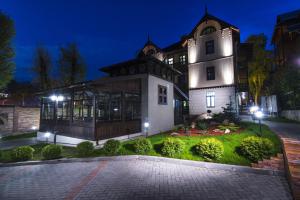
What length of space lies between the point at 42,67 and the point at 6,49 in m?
7.14

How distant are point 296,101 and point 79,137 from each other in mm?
19876

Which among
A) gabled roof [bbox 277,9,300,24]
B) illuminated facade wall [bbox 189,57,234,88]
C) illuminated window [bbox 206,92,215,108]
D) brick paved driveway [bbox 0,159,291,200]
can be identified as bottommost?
brick paved driveway [bbox 0,159,291,200]

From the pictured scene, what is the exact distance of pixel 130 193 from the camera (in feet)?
16.5

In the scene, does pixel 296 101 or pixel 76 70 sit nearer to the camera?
pixel 296 101

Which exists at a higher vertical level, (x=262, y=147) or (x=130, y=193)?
(x=262, y=147)

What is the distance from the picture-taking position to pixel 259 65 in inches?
1174

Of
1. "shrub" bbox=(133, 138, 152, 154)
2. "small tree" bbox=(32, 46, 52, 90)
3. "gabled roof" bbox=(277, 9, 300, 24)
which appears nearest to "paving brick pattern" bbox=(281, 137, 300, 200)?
"shrub" bbox=(133, 138, 152, 154)

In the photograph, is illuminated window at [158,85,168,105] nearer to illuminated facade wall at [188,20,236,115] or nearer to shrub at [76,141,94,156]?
illuminated facade wall at [188,20,236,115]

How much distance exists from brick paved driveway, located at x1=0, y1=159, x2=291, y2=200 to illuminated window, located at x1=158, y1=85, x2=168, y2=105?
849 cm

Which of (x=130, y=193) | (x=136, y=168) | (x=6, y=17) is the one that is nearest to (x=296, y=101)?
(x=136, y=168)

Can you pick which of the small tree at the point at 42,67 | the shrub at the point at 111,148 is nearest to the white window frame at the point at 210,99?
the shrub at the point at 111,148

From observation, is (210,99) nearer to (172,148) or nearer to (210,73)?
(210,73)

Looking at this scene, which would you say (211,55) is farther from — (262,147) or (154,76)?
(262,147)

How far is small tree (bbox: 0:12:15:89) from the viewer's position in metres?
17.0
